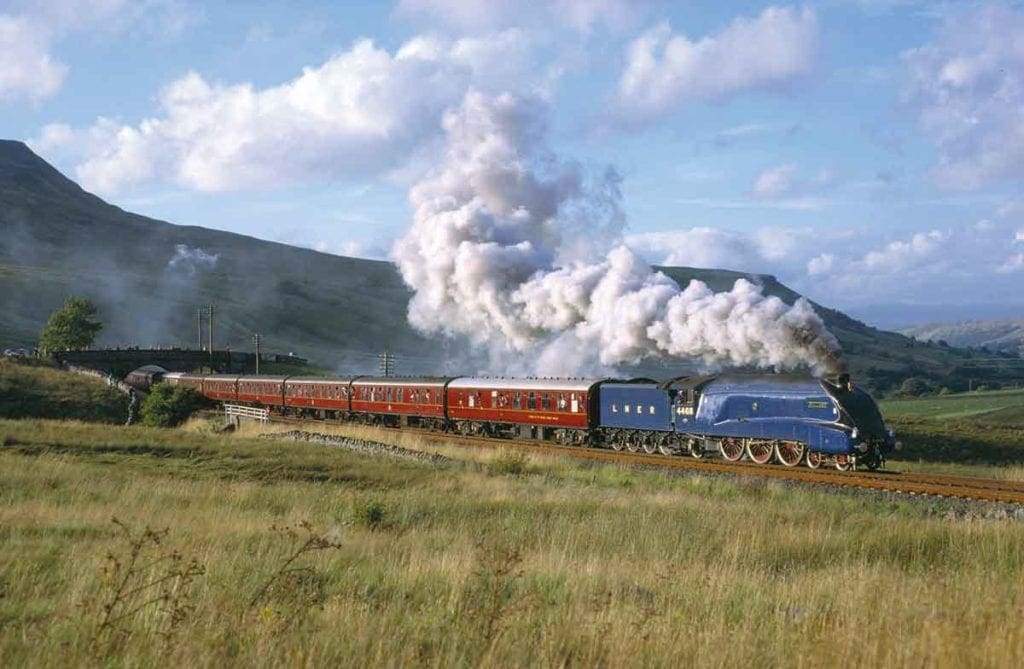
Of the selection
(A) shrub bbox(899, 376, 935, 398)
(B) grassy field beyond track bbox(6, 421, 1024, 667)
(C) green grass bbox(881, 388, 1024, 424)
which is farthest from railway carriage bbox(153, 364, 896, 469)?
(A) shrub bbox(899, 376, 935, 398)

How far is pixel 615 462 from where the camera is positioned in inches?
1171

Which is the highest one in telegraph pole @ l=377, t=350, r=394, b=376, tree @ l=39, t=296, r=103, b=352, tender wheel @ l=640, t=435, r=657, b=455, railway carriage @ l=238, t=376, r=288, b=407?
tree @ l=39, t=296, r=103, b=352

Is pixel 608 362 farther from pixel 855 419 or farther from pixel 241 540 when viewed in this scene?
pixel 241 540

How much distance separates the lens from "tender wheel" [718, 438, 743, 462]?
101 ft

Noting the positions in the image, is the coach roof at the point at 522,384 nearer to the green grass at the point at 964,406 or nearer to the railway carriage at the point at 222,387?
the railway carriage at the point at 222,387

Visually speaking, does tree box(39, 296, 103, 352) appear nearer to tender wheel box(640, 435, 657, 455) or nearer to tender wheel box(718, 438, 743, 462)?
tender wheel box(640, 435, 657, 455)

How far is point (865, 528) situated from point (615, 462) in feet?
46.1

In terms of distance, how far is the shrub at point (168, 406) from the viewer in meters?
60.9

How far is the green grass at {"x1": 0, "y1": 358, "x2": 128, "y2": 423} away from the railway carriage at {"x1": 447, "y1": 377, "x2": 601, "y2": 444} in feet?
113

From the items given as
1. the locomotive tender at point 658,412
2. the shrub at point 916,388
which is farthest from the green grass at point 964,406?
the locomotive tender at point 658,412

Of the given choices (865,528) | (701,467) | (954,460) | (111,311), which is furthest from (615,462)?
(111,311)

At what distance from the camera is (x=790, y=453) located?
2916 centimetres

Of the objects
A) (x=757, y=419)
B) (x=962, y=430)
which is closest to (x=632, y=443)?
(x=757, y=419)

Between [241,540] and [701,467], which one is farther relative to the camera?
[701,467]
